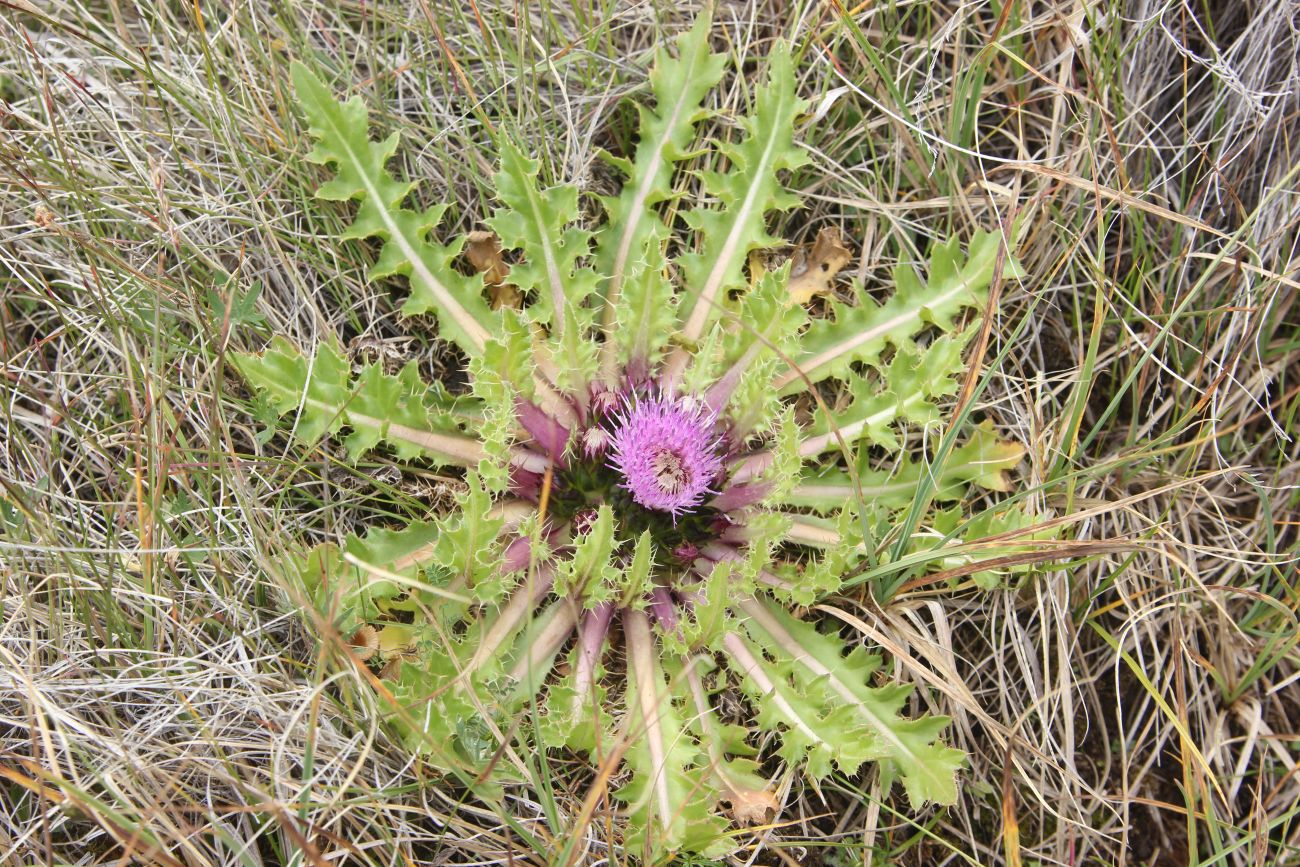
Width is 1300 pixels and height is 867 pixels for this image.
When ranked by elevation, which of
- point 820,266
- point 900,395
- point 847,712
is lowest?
point 847,712

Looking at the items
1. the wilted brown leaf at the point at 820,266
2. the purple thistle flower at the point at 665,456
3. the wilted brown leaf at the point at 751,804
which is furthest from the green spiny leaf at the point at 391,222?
the wilted brown leaf at the point at 751,804

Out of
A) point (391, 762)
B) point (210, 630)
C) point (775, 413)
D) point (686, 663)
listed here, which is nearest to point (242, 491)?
point (210, 630)

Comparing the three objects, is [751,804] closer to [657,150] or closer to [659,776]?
[659,776]

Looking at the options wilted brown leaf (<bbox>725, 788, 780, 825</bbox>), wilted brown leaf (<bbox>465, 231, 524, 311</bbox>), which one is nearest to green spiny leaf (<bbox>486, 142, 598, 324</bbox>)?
wilted brown leaf (<bbox>465, 231, 524, 311</bbox>)

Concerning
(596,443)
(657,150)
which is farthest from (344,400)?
(657,150)

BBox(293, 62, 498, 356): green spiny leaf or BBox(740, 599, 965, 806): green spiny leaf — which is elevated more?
BBox(293, 62, 498, 356): green spiny leaf

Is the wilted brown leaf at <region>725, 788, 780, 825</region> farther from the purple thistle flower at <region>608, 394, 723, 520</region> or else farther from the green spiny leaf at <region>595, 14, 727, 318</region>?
the green spiny leaf at <region>595, 14, 727, 318</region>

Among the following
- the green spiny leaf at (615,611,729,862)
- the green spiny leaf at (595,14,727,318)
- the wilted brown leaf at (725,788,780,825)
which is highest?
the green spiny leaf at (595,14,727,318)

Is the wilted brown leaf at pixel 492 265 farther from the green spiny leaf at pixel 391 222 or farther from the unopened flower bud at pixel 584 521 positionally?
the unopened flower bud at pixel 584 521
